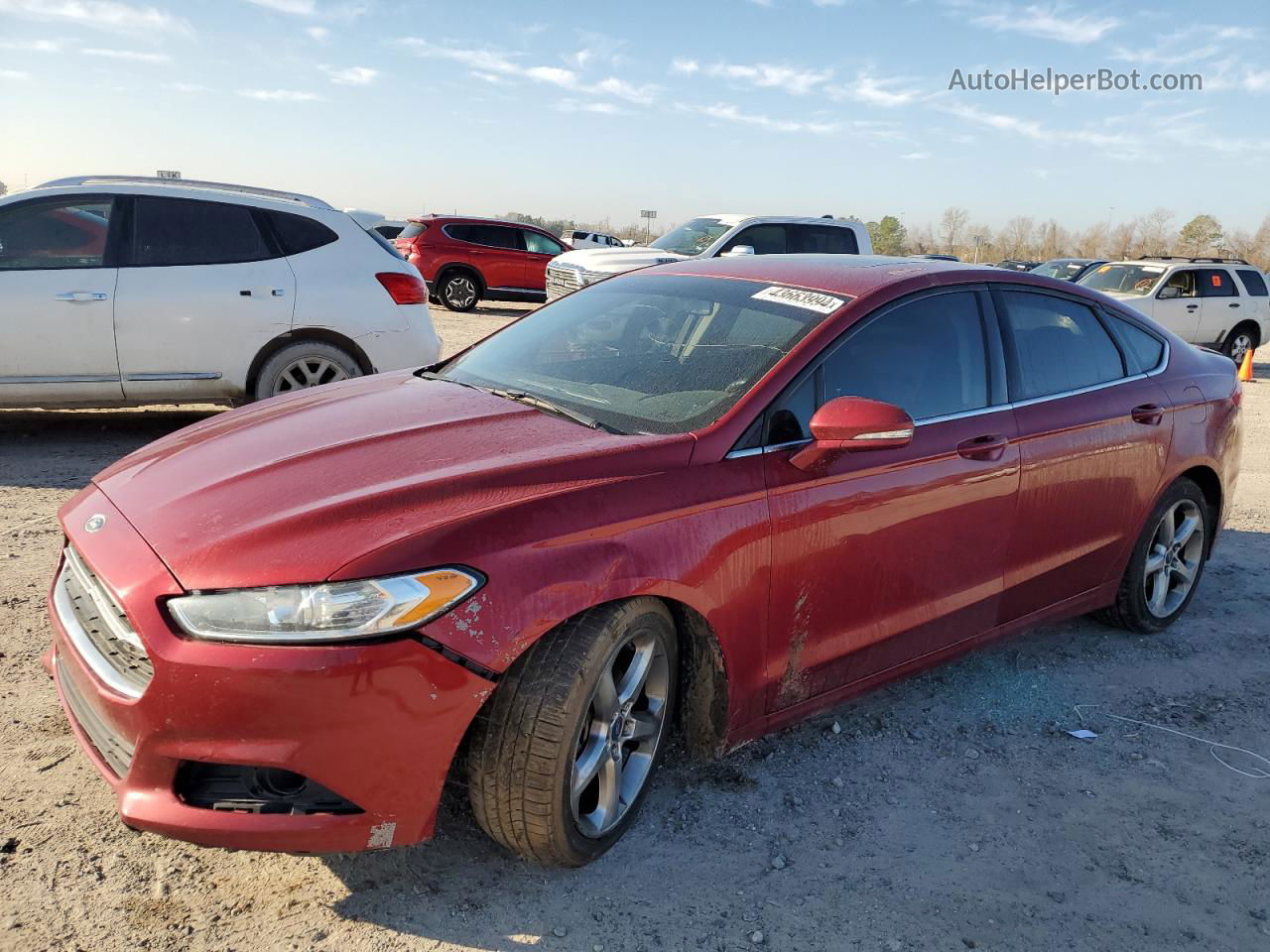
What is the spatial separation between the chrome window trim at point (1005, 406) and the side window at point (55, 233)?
531 cm

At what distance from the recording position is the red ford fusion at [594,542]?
223cm

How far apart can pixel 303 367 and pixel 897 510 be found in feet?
16.1

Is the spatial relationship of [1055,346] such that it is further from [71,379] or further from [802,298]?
[71,379]

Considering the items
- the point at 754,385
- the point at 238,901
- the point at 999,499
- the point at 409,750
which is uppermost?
the point at 754,385

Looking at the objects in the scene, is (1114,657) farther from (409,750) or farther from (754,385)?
(409,750)

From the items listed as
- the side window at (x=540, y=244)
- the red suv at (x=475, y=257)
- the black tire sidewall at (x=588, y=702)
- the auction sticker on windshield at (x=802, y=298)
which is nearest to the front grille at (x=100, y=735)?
the black tire sidewall at (x=588, y=702)

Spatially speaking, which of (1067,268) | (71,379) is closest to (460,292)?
(1067,268)

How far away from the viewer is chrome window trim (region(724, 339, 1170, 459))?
9.62 feet

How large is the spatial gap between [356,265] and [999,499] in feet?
16.5

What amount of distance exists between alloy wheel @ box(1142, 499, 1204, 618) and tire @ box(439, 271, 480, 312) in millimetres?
16179

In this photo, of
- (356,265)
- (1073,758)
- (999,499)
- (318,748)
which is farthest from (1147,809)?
(356,265)

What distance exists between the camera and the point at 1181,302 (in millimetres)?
16250

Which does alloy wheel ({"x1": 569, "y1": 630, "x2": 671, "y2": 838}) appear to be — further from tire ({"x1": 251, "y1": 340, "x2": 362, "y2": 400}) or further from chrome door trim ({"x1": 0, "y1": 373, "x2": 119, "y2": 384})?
chrome door trim ({"x1": 0, "y1": 373, "x2": 119, "y2": 384})

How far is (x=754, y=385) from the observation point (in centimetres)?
303
